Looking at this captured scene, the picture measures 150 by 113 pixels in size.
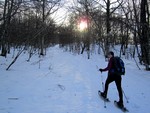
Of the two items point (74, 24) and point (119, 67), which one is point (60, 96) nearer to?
point (119, 67)

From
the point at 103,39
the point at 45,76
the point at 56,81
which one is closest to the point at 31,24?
the point at 103,39

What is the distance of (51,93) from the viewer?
927 centimetres

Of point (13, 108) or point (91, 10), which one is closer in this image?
point (13, 108)

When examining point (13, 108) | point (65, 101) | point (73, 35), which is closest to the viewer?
point (13, 108)

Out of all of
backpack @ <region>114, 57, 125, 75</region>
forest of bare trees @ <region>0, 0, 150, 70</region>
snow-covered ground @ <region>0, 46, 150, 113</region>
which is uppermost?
forest of bare trees @ <region>0, 0, 150, 70</region>

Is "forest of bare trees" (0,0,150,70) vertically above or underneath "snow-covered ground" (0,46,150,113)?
above

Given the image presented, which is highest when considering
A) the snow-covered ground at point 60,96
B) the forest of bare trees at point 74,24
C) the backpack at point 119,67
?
the forest of bare trees at point 74,24

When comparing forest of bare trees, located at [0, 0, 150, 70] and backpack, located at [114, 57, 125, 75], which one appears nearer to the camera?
backpack, located at [114, 57, 125, 75]

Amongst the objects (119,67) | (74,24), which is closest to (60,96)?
(119,67)

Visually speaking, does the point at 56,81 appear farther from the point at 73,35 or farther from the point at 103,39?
the point at 73,35

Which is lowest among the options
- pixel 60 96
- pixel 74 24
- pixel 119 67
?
pixel 60 96

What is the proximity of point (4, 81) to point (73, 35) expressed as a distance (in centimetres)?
3472

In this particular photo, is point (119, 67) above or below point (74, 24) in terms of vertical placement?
below

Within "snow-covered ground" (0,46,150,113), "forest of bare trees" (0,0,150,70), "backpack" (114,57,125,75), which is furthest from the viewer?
"forest of bare trees" (0,0,150,70)
